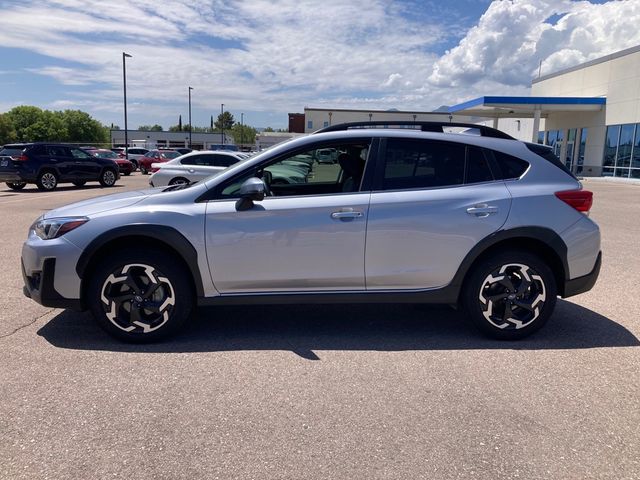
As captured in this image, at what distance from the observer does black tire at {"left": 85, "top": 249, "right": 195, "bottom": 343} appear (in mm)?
4000

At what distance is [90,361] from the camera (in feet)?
12.4

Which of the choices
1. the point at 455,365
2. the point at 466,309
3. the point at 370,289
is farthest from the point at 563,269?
the point at 370,289

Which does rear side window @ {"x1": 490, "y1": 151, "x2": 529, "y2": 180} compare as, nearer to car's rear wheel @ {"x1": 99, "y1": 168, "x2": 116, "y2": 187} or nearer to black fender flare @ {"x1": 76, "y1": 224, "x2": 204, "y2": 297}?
black fender flare @ {"x1": 76, "y1": 224, "x2": 204, "y2": 297}

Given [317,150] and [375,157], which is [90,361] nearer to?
[317,150]

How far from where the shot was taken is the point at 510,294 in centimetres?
425

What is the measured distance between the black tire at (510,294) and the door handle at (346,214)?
1.12m

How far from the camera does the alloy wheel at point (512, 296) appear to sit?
13.8ft

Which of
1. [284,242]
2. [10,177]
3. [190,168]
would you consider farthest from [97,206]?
[10,177]

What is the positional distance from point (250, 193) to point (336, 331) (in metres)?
1.49

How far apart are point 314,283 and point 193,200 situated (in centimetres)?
117

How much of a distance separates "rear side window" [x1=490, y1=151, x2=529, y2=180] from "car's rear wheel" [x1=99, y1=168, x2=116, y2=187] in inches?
772

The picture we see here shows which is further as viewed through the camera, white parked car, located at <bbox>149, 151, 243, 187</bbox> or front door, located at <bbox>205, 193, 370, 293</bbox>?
white parked car, located at <bbox>149, 151, 243, 187</bbox>

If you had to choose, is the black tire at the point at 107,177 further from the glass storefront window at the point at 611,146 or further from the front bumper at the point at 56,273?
the glass storefront window at the point at 611,146

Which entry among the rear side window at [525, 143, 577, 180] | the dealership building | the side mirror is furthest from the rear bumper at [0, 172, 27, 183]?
the dealership building
